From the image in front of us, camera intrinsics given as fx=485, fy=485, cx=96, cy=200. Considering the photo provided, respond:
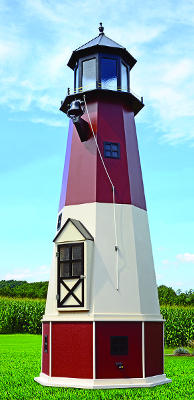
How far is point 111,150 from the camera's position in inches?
685

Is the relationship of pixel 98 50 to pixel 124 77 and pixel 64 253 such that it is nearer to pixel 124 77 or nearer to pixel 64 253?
pixel 124 77

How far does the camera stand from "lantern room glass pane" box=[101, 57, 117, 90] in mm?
17875

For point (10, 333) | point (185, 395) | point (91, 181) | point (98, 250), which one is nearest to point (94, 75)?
point (91, 181)

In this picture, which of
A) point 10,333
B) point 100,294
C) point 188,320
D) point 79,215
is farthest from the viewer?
point 10,333

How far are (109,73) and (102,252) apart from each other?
6713 millimetres

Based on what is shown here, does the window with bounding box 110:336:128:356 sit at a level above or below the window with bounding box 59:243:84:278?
below

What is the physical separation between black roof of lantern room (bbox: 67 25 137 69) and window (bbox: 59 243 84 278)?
7.35 m

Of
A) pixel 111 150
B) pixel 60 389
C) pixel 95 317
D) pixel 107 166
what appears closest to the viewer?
pixel 60 389

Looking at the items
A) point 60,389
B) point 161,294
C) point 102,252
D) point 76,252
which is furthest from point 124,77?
point 161,294

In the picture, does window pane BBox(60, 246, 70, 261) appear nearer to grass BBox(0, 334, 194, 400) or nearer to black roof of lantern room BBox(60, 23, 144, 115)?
grass BBox(0, 334, 194, 400)

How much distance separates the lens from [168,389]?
1516cm

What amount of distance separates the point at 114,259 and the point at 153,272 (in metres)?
1.99

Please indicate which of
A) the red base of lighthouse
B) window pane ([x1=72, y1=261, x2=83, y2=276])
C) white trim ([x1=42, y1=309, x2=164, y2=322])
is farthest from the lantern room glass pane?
the red base of lighthouse

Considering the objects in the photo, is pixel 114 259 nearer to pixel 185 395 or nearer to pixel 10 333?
pixel 185 395
